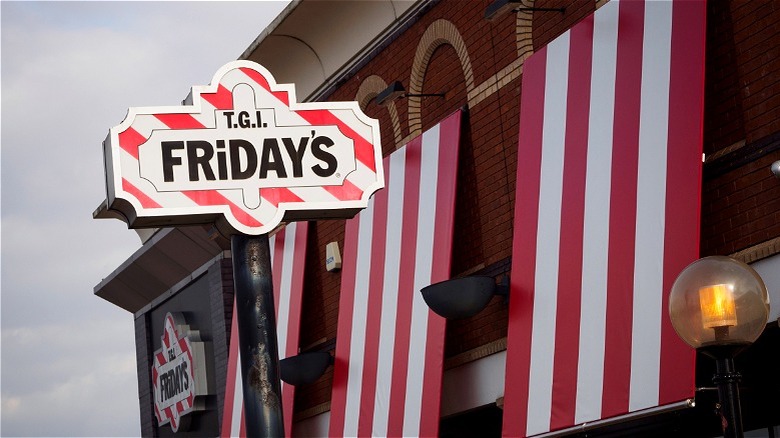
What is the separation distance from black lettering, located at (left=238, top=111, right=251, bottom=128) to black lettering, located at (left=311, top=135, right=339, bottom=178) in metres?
0.32

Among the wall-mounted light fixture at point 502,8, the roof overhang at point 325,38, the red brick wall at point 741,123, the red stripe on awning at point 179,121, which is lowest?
the red stripe on awning at point 179,121

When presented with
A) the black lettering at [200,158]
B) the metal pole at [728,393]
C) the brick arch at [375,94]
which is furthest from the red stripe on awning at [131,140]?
the brick arch at [375,94]

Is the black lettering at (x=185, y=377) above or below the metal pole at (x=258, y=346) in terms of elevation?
above

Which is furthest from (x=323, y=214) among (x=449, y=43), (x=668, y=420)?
(x=449, y=43)

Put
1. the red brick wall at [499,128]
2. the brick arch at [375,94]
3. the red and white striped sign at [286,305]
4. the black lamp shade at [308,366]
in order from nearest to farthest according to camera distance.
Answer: the red brick wall at [499,128], the brick arch at [375,94], the black lamp shade at [308,366], the red and white striped sign at [286,305]

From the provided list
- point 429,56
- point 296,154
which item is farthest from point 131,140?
point 429,56

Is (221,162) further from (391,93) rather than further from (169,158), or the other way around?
(391,93)

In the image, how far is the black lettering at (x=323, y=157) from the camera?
20.5 feet

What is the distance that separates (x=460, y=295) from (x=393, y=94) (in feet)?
10.5

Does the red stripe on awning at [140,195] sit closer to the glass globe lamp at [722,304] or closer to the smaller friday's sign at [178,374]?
the glass globe lamp at [722,304]

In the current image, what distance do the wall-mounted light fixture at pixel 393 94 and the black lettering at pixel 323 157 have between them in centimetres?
806

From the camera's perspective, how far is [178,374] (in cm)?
2208

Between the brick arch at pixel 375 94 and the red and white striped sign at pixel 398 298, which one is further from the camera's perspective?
the brick arch at pixel 375 94

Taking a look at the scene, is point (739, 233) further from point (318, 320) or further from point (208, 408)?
point (208, 408)
